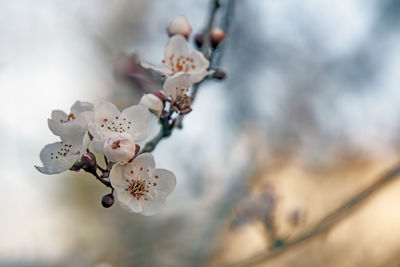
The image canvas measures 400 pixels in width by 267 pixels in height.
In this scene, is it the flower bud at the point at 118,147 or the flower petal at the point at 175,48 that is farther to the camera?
the flower petal at the point at 175,48

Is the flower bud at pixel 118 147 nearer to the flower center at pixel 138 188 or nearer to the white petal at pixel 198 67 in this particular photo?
the flower center at pixel 138 188

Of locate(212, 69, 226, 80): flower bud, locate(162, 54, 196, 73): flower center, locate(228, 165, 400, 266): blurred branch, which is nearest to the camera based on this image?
locate(162, 54, 196, 73): flower center

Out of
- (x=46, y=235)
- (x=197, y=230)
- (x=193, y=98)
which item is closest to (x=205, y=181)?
(x=197, y=230)

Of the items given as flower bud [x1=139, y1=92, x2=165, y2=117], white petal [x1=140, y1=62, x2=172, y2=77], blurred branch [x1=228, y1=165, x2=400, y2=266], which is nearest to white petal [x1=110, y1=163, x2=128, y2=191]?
flower bud [x1=139, y1=92, x2=165, y2=117]

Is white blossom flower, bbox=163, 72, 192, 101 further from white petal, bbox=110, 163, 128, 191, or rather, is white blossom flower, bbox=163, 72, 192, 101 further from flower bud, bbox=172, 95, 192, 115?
white petal, bbox=110, 163, 128, 191

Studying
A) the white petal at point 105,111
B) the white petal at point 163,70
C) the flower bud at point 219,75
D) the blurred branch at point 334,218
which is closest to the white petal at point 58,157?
the white petal at point 105,111

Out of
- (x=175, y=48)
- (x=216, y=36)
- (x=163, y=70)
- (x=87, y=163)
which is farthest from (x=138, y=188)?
(x=216, y=36)
